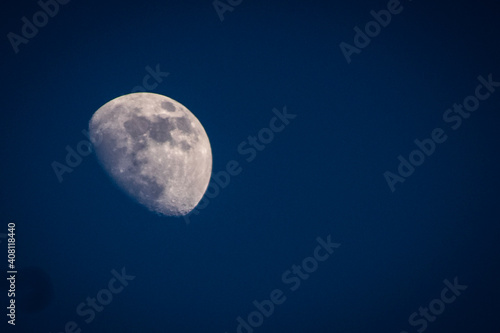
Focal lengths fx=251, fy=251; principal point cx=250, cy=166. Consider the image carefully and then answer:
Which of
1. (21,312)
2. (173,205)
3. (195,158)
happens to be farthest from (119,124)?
(21,312)

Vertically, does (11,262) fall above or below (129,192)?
above

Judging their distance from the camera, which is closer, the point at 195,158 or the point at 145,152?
the point at 145,152

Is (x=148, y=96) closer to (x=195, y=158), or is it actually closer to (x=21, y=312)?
(x=195, y=158)

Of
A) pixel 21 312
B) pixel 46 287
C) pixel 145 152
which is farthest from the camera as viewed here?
pixel 46 287

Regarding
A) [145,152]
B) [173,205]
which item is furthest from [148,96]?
[173,205]

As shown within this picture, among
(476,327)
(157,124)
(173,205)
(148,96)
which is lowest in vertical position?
(476,327)

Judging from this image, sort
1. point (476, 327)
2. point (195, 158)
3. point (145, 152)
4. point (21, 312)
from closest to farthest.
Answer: point (145, 152) < point (195, 158) < point (21, 312) < point (476, 327)
